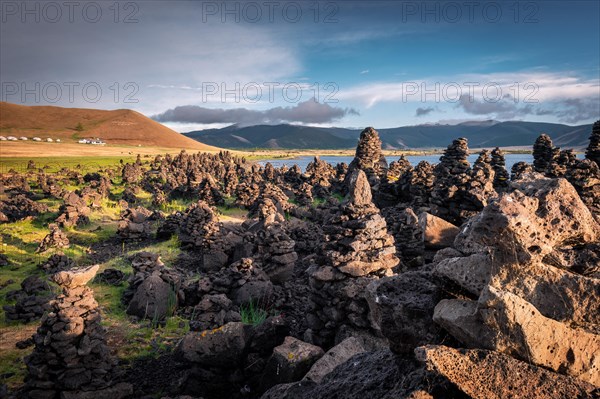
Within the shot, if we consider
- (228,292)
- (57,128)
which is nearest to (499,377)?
(228,292)

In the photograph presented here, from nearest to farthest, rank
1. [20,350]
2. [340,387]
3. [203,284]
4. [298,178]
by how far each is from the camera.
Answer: [340,387] < [20,350] < [203,284] < [298,178]

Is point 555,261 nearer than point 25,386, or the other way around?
point 555,261

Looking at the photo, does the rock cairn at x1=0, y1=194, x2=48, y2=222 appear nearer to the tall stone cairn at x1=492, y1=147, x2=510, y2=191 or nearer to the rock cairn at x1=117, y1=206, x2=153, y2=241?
the rock cairn at x1=117, y1=206, x2=153, y2=241

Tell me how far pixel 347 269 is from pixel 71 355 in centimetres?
716

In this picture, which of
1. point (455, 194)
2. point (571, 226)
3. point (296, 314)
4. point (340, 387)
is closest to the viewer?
point (571, 226)

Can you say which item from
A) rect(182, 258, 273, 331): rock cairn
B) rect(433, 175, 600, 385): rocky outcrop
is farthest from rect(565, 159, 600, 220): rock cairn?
rect(433, 175, 600, 385): rocky outcrop

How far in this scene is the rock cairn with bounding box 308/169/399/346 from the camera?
30.8 ft

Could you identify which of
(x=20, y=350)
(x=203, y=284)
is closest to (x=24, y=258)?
(x=20, y=350)

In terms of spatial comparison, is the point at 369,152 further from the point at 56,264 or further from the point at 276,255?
the point at 56,264

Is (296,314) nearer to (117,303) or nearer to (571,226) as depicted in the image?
(117,303)

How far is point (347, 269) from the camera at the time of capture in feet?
32.0

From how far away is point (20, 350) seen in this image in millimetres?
10953

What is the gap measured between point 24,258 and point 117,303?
10.6 metres

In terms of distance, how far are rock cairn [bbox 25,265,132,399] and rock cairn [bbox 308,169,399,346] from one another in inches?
207
